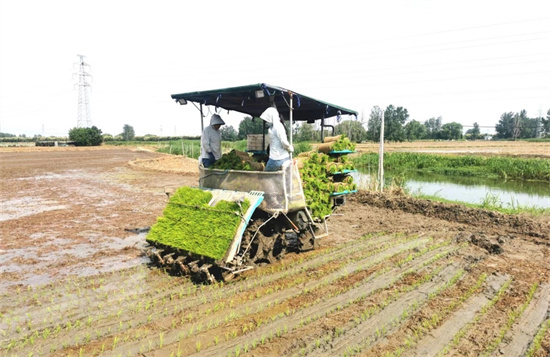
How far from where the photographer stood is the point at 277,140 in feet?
19.2

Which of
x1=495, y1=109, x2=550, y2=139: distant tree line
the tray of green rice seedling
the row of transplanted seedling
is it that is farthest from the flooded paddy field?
x1=495, y1=109, x2=550, y2=139: distant tree line

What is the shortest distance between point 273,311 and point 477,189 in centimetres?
1820

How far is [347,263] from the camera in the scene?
20.8 ft

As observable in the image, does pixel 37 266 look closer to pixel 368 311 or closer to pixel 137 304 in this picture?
pixel 137 304

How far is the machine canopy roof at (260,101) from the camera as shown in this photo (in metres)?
5.95

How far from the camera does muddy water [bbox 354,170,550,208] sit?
1519 centimetres

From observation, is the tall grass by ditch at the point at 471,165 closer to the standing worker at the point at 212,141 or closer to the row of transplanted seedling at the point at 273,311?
the standing worker at the point at 212,141

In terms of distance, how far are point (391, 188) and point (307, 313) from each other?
30.7ft

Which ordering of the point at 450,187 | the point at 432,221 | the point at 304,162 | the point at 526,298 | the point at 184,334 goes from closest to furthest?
the point at 184,334
the point at 526,298
the point at 304,162
the point at 432,221
the point at 450,187

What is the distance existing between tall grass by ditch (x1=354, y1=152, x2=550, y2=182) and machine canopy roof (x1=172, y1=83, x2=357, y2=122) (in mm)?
11622

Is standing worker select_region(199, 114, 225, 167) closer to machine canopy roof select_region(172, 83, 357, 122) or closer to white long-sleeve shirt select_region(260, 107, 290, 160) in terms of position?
machine canopy roof select_region(172, 83, 357, 122)

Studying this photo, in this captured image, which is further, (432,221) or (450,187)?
(450,187)

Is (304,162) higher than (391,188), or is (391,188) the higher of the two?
(304,162)

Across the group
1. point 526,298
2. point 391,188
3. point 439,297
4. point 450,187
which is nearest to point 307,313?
point 439,297
